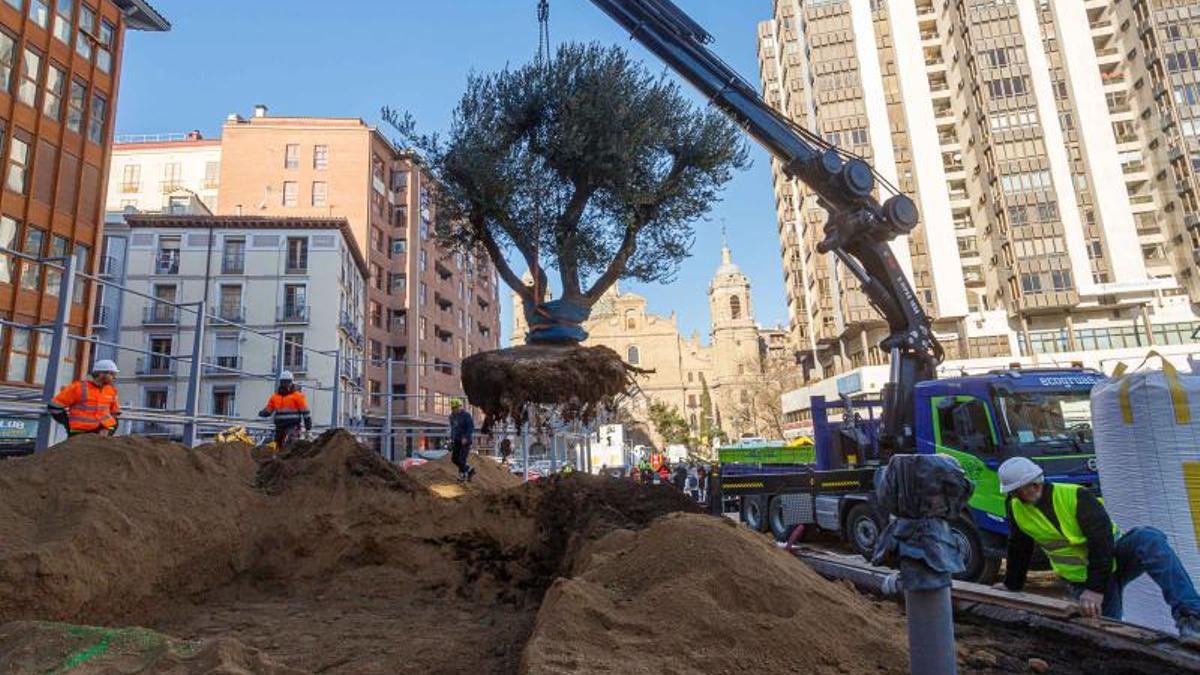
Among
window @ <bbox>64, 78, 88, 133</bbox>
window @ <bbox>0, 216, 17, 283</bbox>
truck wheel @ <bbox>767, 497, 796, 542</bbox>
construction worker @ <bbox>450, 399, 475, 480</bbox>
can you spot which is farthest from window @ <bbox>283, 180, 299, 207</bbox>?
truck wheel @ <bbox>767, 497, 796, 542</bbox>

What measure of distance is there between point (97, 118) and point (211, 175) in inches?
973

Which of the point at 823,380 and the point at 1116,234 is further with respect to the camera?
the point at 823,380

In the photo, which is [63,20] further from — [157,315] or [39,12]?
[157,315]

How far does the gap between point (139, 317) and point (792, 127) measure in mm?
40819

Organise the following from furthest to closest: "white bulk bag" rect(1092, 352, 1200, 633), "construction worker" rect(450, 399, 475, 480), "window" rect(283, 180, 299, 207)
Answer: "window" rect(283, 180, 299, 207) < "construction worker" rect(450, 399, 475, 480) < "white bulk bag" rect(1092, 352, 1200, 633)

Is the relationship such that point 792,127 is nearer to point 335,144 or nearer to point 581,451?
point 581,451

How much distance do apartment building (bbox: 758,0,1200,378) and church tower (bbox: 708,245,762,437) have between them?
4278 cm

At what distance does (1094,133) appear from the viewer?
49625 millimetres

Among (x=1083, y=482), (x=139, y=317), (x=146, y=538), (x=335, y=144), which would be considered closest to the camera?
(x=146, y=538)

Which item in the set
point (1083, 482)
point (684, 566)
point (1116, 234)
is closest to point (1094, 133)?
point (1116, 234)

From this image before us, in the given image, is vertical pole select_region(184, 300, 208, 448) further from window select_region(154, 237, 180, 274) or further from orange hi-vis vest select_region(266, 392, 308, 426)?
window select_region(154, 237, 180, 274)

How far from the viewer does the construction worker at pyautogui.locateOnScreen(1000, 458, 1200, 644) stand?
180 inches

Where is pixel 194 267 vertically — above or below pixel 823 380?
above

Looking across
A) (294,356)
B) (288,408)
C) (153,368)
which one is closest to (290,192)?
(153,368)
